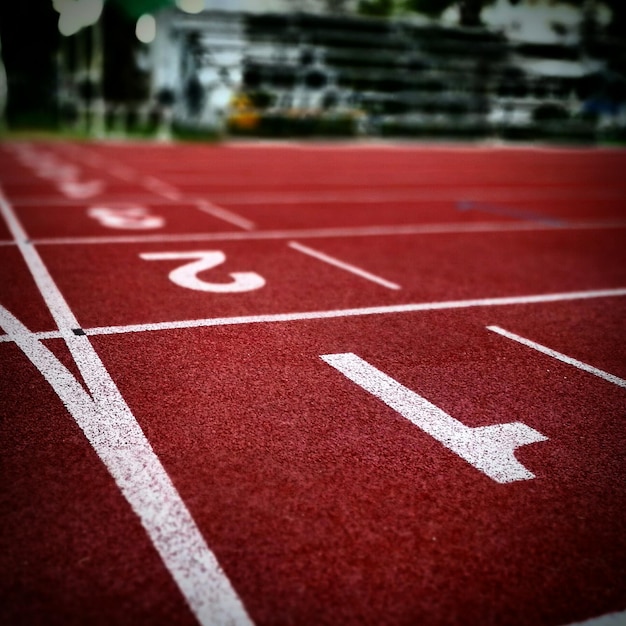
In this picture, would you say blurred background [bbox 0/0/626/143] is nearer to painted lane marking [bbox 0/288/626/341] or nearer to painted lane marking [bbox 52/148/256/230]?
painted lane marking [bbox 52/148/256/230]

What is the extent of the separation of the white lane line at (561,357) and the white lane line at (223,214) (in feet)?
13.8

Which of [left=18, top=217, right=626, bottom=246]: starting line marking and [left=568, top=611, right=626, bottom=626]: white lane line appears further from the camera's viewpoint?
[left=18, top=217, right=626, bottom=246]: starting line marking

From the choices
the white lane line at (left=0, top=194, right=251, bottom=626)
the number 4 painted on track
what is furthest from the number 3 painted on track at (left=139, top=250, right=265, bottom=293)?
the number 4 painted on track

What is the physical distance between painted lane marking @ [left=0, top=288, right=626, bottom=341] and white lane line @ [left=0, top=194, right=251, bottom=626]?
29 centimetres

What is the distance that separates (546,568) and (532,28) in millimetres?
36430

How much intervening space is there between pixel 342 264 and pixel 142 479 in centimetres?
404

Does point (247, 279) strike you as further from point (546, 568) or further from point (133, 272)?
point (546, 568)

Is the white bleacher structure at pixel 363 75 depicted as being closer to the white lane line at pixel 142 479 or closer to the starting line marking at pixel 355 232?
the starting line marking at pixel 355 232

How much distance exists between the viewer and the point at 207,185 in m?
12.4

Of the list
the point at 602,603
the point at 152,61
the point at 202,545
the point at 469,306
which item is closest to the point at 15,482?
the point at 202,545

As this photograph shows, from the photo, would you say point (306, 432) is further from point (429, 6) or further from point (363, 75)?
point (363, 75)

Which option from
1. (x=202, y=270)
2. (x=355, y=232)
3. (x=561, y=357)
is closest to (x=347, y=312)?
(x=561, y=357)

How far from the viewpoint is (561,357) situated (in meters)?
4.24

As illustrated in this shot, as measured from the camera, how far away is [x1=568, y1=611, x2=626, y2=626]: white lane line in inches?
80.8
